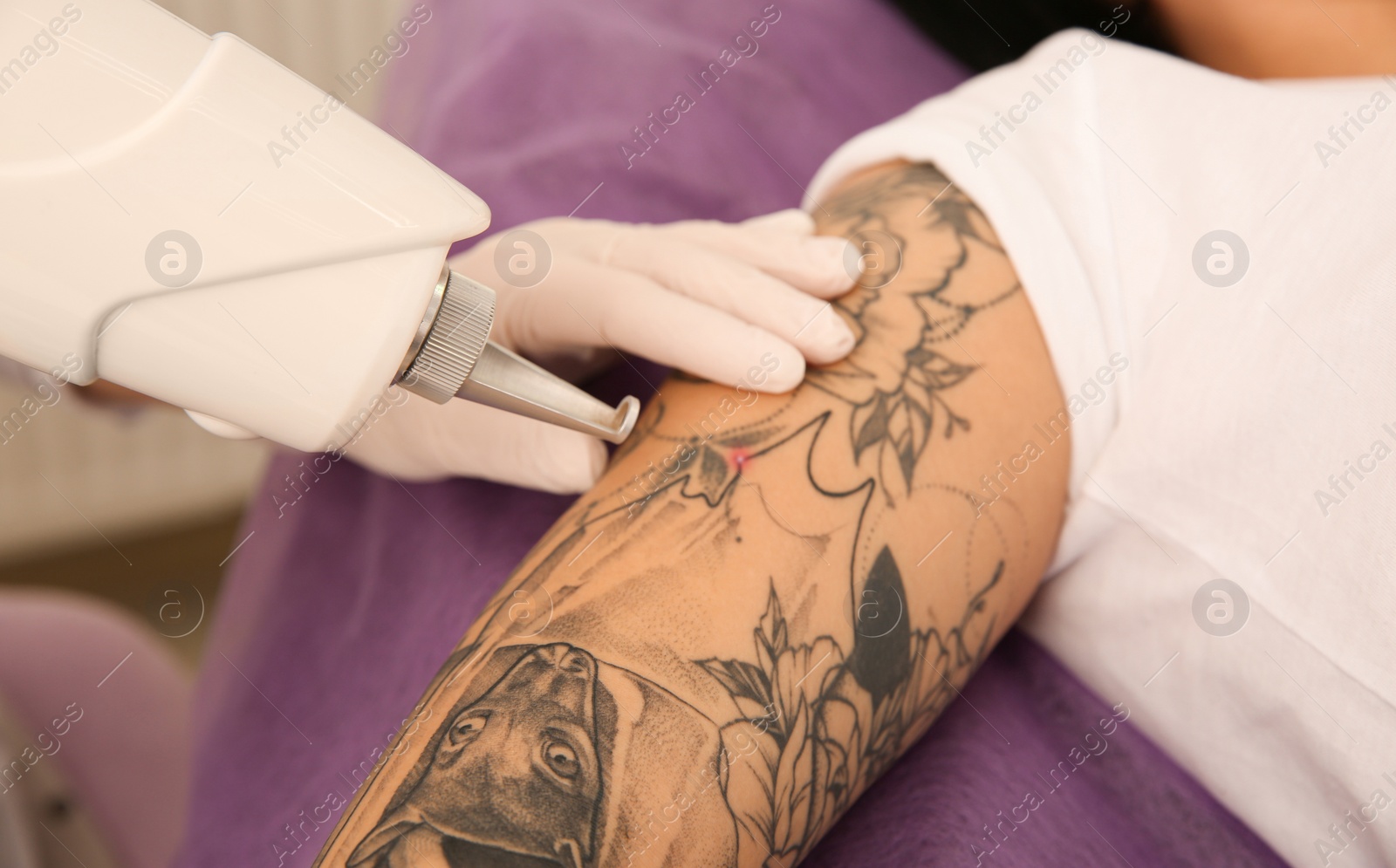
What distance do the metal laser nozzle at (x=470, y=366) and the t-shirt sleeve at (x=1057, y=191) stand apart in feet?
1.34

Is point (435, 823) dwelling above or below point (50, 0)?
below

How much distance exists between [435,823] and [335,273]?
32 cm

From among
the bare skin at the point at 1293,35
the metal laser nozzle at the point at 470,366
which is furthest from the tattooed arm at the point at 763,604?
the bare skin at the point at 1293,35

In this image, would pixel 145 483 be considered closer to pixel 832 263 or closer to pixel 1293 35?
pixel 832 263

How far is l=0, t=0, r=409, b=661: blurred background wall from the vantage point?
201 cm

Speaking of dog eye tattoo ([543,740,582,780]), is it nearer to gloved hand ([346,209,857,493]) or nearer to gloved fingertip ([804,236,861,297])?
gloved hand ([346,209,857,493])

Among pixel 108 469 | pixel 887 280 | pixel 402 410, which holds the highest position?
pixel 887 280

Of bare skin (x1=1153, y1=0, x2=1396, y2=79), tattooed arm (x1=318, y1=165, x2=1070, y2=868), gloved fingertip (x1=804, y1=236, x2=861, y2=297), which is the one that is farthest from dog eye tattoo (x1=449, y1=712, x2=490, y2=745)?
bare skin (x1=1153, y1=0, x2=1396, y2=79)

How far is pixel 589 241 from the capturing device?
81 cm

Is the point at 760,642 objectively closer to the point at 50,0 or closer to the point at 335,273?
the point at 335,273

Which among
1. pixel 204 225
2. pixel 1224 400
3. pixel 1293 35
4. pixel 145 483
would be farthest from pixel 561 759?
pixel 145 483

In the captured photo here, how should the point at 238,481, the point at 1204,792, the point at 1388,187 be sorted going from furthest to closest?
the point at 238,481 → the point at 1204,792 → the point at 1388,187

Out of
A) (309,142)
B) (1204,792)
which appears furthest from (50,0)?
(1204,792)

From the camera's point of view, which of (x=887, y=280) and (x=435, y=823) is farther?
(x=887, y=280)
